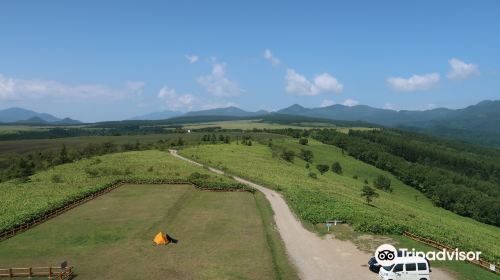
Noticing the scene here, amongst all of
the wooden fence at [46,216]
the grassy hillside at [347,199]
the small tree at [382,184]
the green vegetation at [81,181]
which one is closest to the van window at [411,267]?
the grassy hillside at [347,199]

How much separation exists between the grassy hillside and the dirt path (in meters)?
5.29

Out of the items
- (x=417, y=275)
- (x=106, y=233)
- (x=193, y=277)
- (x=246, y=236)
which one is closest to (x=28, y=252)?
(x=106, y=233)

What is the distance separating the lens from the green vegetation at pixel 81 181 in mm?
60094

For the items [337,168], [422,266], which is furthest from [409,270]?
[337,168]

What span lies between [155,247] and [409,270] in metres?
25.1

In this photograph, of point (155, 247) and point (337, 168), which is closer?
point (155, 247)

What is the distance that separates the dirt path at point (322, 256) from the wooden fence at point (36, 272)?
65.9 feet

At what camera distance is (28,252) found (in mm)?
43094

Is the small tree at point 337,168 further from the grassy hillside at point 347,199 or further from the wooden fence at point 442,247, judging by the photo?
the wooden fence at point 442,247

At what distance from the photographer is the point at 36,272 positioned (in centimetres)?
3666

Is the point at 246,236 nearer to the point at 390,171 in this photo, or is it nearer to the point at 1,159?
the point at 1,159

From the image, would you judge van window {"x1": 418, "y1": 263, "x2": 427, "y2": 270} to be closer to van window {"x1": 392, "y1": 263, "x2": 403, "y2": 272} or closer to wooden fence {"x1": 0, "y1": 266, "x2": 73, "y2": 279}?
van window {"x1": 392, "y1": 263, "x2": 403, "y2": 272}

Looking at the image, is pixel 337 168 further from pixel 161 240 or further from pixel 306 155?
pixel 161 240

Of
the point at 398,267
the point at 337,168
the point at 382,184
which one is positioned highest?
the point at 398,267
